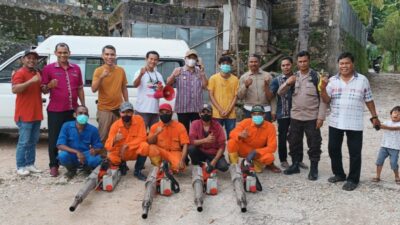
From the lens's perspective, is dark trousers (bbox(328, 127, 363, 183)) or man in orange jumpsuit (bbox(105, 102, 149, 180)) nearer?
dark trousers (bbox(328, 127, 363, 183))

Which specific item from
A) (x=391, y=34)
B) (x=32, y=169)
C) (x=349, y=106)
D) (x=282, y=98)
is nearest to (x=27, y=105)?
(x=32, y=169)

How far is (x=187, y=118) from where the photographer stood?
591 cm

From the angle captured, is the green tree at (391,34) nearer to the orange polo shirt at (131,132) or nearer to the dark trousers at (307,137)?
the dark trousers at (307,137)

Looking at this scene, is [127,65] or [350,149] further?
[127,65]

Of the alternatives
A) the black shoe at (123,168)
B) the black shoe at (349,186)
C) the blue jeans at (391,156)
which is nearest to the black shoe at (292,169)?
the black shoe at (349,186)

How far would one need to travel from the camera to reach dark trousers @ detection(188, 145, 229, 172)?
17.8ft

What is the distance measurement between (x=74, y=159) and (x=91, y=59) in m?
2.38

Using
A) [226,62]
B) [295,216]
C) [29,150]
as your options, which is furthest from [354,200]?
[29,150]

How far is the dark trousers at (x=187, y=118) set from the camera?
589 cm

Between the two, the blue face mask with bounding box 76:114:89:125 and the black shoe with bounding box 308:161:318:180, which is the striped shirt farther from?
the black shoe with bounding box 308:161:318:180

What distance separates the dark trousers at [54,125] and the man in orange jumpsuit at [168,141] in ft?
3.89

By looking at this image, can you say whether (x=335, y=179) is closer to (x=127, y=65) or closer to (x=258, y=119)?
(x=258, y=119)

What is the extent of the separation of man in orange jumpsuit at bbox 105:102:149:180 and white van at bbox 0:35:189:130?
6.03 feet

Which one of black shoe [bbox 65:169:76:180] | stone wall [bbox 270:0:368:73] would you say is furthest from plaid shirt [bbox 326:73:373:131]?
stone wall [bbox 270:0:368:73]
